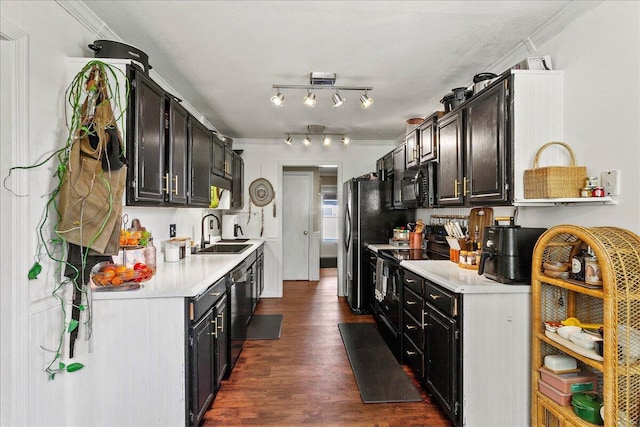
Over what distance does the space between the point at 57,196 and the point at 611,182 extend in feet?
9.29

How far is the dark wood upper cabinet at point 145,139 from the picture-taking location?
1918mm

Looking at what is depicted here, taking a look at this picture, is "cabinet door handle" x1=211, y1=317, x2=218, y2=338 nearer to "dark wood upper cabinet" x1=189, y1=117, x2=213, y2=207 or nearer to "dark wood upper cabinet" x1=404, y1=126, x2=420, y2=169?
"dark wood upper cabinet" x1=189, y1=117, x2=213, y2=207

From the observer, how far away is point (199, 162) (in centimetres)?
302

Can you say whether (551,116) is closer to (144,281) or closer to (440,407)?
(440,407)

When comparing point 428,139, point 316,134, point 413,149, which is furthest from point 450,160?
point 316,134

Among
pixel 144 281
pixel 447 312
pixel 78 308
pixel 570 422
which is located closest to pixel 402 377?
pixel 447 312

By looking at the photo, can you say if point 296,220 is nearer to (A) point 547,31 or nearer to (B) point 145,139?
(B) point 145,139

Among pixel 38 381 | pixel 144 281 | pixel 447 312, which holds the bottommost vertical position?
pixel 38 381

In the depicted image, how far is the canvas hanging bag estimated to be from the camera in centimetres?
163

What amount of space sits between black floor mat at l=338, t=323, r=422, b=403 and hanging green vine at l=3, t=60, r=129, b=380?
1917 millimetres

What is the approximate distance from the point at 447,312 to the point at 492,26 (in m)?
1.86

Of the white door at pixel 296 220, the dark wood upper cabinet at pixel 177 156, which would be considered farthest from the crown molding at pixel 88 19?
the white door at pixel 296 220

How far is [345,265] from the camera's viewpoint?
507 centimetres

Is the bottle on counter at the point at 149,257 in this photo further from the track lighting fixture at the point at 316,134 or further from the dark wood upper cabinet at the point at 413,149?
the track lighting fixture at the point at 316,134
